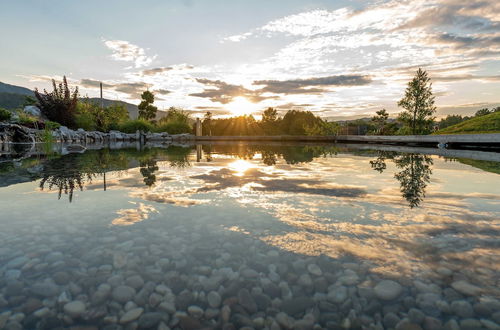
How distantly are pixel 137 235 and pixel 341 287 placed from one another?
71.9 inches

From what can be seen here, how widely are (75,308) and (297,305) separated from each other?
48.6 inches

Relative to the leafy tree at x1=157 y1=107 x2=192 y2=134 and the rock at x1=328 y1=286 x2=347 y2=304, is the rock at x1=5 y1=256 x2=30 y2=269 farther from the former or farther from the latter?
the leafy tree at x1=157 y1=107 x2=192 y2=134

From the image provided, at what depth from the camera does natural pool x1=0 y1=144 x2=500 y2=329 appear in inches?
60.9

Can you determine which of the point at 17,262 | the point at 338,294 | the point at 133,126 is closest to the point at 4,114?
the point at 133,126

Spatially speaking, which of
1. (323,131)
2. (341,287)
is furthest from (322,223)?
(323,131)

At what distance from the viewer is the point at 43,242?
2.44m

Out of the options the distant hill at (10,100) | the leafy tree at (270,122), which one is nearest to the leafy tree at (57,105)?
the leafy tree at (270,122)

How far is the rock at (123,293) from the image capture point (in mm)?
1676

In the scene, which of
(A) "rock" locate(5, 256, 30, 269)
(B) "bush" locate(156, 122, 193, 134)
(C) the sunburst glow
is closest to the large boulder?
(B) "bush" locate(156, 122, 193, 134)

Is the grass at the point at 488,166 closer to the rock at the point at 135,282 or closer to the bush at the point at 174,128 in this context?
the rock at the point at 135,282

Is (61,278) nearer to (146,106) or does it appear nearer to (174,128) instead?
(174,128)

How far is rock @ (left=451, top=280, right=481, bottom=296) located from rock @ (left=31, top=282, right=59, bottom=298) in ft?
8.07

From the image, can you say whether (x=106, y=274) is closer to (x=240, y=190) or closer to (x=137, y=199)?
(x=137, y=199)

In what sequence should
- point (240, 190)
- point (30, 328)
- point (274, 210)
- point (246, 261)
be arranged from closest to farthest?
point (30, 328) < point (246, 261) < point (274, 210) < point (240, 190)
